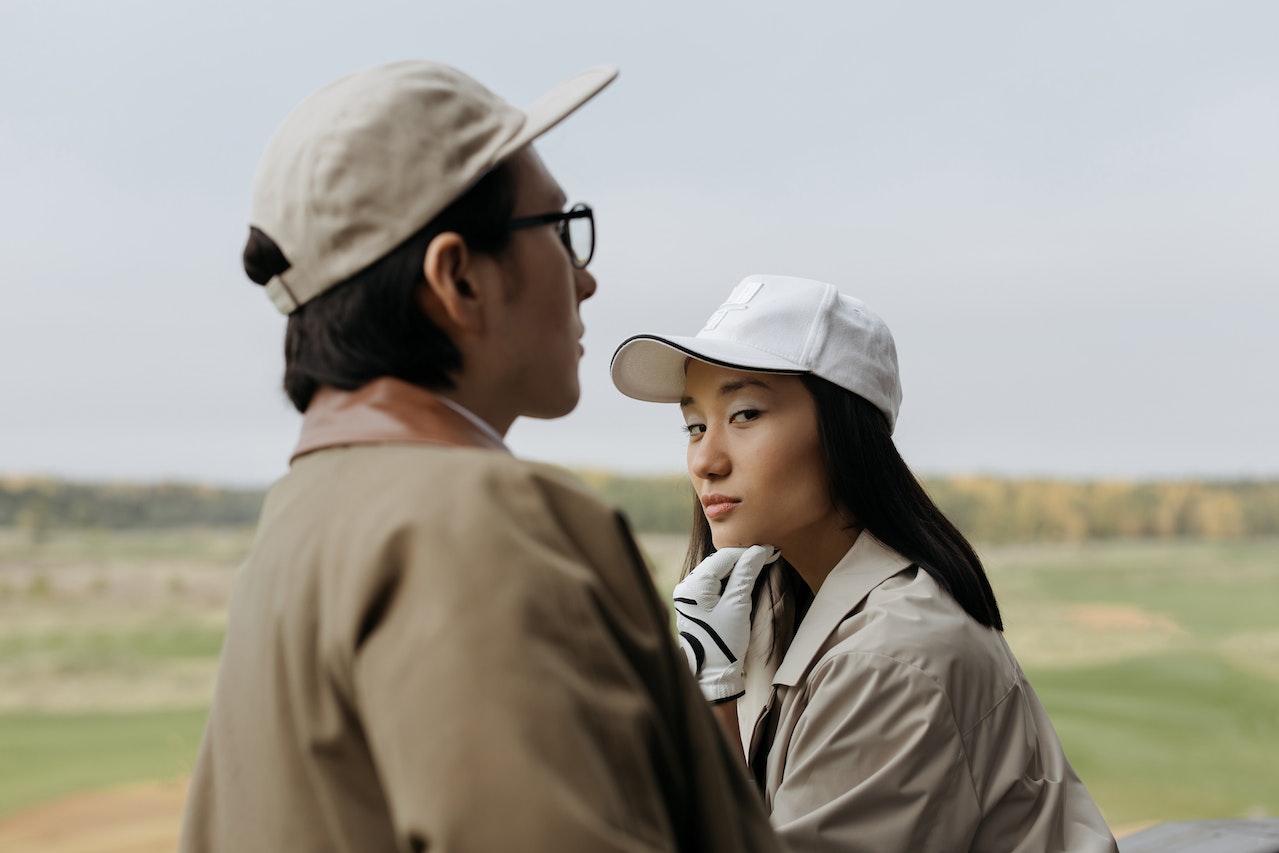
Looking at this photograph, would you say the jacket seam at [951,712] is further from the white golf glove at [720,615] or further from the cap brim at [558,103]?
the cap brim at [558,103]

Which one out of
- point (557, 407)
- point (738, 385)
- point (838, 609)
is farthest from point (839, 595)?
point (557, 407)

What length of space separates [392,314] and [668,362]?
0.78 m

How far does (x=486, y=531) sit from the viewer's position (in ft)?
1.97

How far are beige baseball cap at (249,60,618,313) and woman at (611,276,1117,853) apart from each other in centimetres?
64

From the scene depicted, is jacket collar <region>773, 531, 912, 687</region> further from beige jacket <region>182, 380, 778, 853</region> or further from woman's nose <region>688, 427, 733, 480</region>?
beige jacket <region>182, 380, 778, 853</region>

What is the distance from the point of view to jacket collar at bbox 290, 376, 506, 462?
71 cm

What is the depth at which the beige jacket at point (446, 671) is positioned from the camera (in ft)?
1.81

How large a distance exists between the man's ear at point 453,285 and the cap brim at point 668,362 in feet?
2.03

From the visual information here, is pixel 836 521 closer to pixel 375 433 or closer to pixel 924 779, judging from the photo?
pixel 924 779

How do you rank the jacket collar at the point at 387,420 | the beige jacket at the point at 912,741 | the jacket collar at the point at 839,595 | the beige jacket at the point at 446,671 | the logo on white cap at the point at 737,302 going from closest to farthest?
the beige jacket at the point at 446,671, the jacket collar at the point at 387,420, the beige jacket at the point at 912,741, the jacket collar at the point at 839,595, the logo on white cap at the point at 737,302

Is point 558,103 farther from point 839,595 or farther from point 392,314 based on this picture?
point 839,595

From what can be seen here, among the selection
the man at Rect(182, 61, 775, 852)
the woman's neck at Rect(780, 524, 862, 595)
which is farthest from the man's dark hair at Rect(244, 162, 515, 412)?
the woman's neck at Rect(780, 524, 862, 595)

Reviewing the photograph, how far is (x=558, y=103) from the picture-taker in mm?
782

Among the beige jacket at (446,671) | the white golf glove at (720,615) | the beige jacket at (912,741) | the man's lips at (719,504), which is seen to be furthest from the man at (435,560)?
the white golf glove at (720,615)
